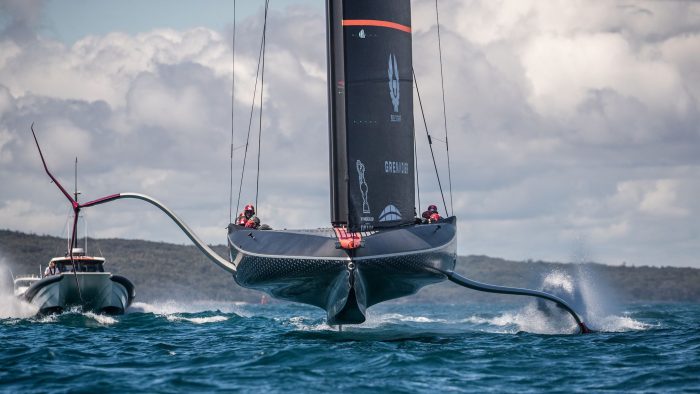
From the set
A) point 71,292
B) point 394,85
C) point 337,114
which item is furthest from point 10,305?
point 394,85

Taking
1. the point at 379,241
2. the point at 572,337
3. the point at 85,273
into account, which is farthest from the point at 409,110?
the point at 85,273

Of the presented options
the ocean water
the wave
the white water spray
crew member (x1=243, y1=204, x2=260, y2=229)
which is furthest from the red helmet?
the wave

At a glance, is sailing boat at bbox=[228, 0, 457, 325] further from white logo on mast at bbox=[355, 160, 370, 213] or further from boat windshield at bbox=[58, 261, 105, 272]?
Answer: boat windshield at bbox=[58, 261, 105, 272]

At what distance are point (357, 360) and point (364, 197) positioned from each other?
497 centimetres

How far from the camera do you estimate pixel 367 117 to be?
25.4m

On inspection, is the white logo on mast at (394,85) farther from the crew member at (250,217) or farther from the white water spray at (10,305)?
the white water spray at (10,305)

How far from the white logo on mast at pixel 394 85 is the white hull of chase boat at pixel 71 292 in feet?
58.5

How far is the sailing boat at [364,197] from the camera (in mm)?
23734

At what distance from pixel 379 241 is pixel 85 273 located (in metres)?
19.4

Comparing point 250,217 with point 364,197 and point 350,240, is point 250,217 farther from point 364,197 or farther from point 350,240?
point 350,240

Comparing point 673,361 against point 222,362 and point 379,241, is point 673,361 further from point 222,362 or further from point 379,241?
point 222,362

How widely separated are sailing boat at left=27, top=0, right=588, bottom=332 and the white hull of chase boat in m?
14.8

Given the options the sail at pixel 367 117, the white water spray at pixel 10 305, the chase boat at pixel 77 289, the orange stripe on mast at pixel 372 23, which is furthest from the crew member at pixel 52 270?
the orange stripe on mast at pixel 372 23

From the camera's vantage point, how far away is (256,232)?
25234 millimetres
